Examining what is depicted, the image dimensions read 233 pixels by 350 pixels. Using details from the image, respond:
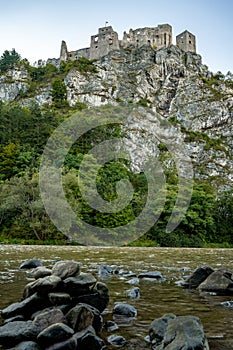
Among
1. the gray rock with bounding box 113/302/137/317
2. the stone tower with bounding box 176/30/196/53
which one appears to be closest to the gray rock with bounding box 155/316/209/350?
the gray rock with bounding box 113/302/137/317

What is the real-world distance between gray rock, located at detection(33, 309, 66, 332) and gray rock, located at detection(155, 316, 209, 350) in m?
1.68

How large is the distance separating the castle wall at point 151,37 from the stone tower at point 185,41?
3319 millimetres

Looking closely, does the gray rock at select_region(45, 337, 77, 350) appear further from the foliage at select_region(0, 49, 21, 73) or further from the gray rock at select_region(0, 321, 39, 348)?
the foliage at select_region(0, 49, 21, 73)

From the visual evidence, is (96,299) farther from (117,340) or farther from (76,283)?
(117,340)

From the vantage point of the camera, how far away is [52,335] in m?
5.01

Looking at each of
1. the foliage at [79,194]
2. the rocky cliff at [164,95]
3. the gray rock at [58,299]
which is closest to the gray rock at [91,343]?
the gray rock at [58,299]

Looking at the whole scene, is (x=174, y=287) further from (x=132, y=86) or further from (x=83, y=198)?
(x=132, y=86)

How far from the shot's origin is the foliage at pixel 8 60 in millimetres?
117875

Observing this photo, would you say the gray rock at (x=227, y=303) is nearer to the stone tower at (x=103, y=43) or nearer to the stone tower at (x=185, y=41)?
the stone tower at (x=103, y=43)

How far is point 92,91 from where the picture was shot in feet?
339

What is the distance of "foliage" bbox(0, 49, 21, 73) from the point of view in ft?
387

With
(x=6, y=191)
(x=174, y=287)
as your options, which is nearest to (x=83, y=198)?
(x=6, y=191)

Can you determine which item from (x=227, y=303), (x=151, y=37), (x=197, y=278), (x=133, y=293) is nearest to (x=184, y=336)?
(x=227, y=303)

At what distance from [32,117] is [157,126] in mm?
36695
